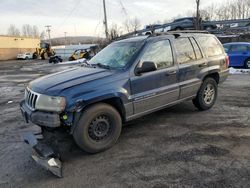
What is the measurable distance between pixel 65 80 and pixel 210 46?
3814 mm

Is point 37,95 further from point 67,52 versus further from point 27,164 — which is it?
point 67,52

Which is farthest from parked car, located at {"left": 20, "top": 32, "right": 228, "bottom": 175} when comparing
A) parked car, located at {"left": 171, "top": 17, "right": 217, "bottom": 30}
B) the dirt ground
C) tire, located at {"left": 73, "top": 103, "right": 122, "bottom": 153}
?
parked car, located at {"left": 171, "top": 17, "right": 217, "bottom": 30}

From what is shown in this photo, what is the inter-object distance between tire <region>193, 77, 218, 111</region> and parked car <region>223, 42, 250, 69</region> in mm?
9472

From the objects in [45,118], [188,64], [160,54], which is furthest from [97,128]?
[188,64]

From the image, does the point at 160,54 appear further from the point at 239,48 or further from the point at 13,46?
the point at 13,46

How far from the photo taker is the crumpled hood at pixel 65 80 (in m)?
4.16

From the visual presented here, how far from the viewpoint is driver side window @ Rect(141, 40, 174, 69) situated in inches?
197

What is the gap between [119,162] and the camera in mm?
4070

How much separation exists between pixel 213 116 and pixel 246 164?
90.5 inches

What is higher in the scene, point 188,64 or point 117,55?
point 117,55

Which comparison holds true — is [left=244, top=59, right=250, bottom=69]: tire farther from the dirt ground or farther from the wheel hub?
the wheel hub

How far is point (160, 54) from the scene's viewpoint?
17.1 ft

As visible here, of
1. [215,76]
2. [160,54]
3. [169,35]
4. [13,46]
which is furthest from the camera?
Answer: [13,46]

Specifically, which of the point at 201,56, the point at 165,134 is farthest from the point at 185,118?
the point at 201,56
